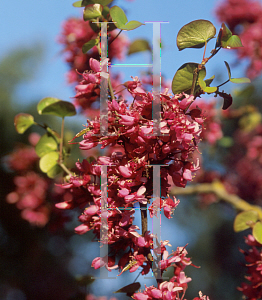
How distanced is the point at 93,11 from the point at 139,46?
0.33m

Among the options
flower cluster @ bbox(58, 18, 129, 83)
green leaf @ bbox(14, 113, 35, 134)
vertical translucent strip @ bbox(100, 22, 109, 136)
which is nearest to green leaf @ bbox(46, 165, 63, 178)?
green leaf @ bbox(14, 113, 35, 134)

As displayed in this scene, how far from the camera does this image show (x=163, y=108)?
0.35 meters

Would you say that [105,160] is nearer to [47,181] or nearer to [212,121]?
[47,181]

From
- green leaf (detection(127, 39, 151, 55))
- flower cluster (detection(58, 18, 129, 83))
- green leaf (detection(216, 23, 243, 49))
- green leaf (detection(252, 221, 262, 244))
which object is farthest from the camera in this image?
flower cluster (detection(58, 18, 129, 83))

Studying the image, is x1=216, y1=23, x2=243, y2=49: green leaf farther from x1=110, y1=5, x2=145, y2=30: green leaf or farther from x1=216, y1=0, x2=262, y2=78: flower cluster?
x1=216, y1=0, x2=262, y2=78: flower cluster

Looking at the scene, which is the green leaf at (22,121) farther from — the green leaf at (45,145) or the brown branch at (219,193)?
the brown branch at (219,193)

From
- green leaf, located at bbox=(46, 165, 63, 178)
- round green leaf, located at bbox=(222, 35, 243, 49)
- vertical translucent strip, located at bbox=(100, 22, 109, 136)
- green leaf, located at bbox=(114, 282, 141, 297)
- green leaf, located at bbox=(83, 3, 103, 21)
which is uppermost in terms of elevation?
green leaf, located at bbox=(83, 3, 103, 21)

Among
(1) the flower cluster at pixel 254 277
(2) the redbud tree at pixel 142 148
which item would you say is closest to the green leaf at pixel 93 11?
(2) the redbud tree at pixel 142 148

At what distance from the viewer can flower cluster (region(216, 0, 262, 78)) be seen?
135 cm

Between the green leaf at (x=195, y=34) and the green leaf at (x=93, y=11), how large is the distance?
14 cm

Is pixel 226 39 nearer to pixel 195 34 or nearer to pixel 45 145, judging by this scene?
pixel 195 34

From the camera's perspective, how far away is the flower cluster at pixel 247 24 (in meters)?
1.35

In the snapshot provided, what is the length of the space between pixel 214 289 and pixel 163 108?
2500mm

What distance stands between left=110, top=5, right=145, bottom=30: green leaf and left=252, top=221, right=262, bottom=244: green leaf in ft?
1.35
